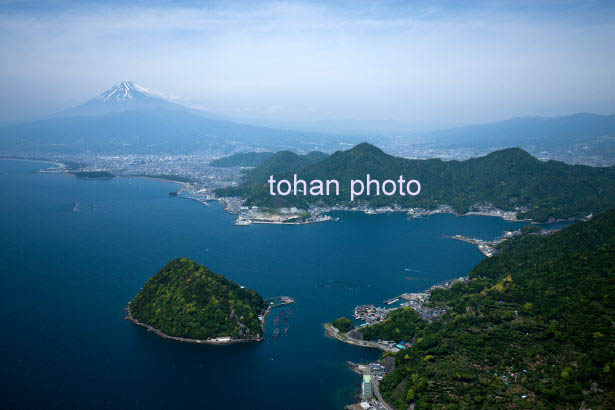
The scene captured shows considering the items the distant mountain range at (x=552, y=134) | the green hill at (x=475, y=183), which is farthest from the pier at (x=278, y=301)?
the distant mountain range at (x=552, y=134)

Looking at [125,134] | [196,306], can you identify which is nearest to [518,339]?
[196,306]

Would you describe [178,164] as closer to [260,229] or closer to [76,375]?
[260,229]

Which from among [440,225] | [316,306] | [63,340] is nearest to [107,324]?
[63,340]

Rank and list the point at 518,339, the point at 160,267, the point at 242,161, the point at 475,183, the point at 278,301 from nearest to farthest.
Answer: the point at 518,339
the point at 278,301
the point at 160,267
the point at 475,183
the point at 242,161

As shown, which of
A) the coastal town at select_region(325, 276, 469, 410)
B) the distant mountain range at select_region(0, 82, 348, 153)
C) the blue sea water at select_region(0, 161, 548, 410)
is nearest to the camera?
the coastal town at select_region(325, 276, 469, 410)

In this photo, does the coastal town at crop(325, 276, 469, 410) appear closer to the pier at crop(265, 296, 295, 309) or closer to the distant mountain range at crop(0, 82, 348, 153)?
the pier at crop(265, 296, 295, 309)

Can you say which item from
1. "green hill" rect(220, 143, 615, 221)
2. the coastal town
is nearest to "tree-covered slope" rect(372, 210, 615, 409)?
the coastal town

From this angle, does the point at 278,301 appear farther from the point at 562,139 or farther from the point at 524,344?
the point at 562,139
